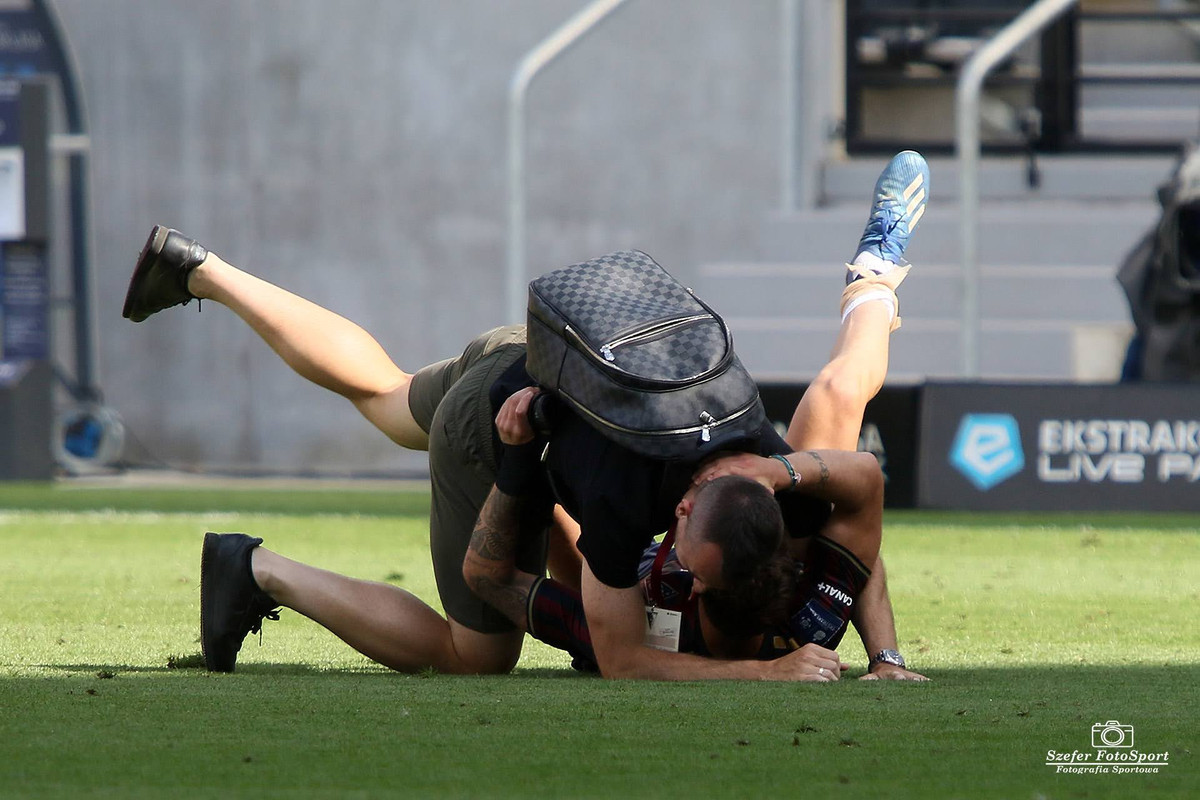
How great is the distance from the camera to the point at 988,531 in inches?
331

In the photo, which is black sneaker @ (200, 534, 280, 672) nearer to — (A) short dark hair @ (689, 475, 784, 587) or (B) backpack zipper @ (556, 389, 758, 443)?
(B) backpack zipper @ (556, 389, 758, 443)

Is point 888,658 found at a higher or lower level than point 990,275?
lower

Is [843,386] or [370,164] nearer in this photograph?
[843,386]

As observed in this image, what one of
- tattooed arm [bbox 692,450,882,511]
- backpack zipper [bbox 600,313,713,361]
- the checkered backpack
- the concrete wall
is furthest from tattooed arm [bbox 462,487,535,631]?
the concrete wall

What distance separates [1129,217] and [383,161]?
6063 mm

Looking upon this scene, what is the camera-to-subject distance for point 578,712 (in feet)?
11.7

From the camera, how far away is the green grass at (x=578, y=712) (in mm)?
2926

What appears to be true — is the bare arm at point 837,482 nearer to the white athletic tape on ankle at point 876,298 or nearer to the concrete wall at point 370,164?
the white athletic tape on ankle at point 876,298

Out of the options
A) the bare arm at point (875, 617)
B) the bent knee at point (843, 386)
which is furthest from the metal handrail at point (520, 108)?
the bare arm at point (875, 617)

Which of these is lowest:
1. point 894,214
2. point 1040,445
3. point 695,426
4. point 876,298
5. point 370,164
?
point 1040,445

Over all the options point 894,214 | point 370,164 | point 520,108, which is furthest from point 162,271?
point 370,164

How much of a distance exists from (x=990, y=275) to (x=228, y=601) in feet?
30.6

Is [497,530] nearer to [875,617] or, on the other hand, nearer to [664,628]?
[664,628]

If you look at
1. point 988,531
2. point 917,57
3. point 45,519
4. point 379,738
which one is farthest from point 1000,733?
Result: point 917,57
